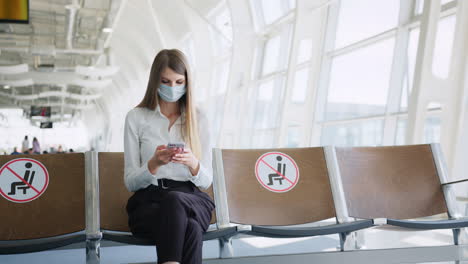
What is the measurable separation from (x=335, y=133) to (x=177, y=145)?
5573 millimetres

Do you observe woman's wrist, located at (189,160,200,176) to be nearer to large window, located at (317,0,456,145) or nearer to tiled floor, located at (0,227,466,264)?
tiled floor, located at (0,227,466,264)

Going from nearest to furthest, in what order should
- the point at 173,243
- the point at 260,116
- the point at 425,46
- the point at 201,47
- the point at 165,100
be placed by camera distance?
the point at 173,243 < the point at 165,100 < the point at 425,46 < the point at 260,116 < the point at 201,47

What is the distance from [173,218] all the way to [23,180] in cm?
114

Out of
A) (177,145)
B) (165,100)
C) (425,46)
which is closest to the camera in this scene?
(177,145)

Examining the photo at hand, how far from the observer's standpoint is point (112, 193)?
266 cm

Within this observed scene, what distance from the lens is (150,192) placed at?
2256mm

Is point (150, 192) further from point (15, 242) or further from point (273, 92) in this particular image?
point (273, 92)

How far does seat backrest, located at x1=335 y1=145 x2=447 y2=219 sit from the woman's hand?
112 cm

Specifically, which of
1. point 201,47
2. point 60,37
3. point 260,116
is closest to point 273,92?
point 260,116

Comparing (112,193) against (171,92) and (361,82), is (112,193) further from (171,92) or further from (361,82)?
(361,82)

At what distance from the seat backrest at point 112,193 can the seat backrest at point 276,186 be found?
241 mm

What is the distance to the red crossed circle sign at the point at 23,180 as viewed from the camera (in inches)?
103

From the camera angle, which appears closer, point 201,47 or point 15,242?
point 15,242

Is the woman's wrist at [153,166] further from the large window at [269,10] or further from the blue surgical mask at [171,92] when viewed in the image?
the large window at [269,10]
